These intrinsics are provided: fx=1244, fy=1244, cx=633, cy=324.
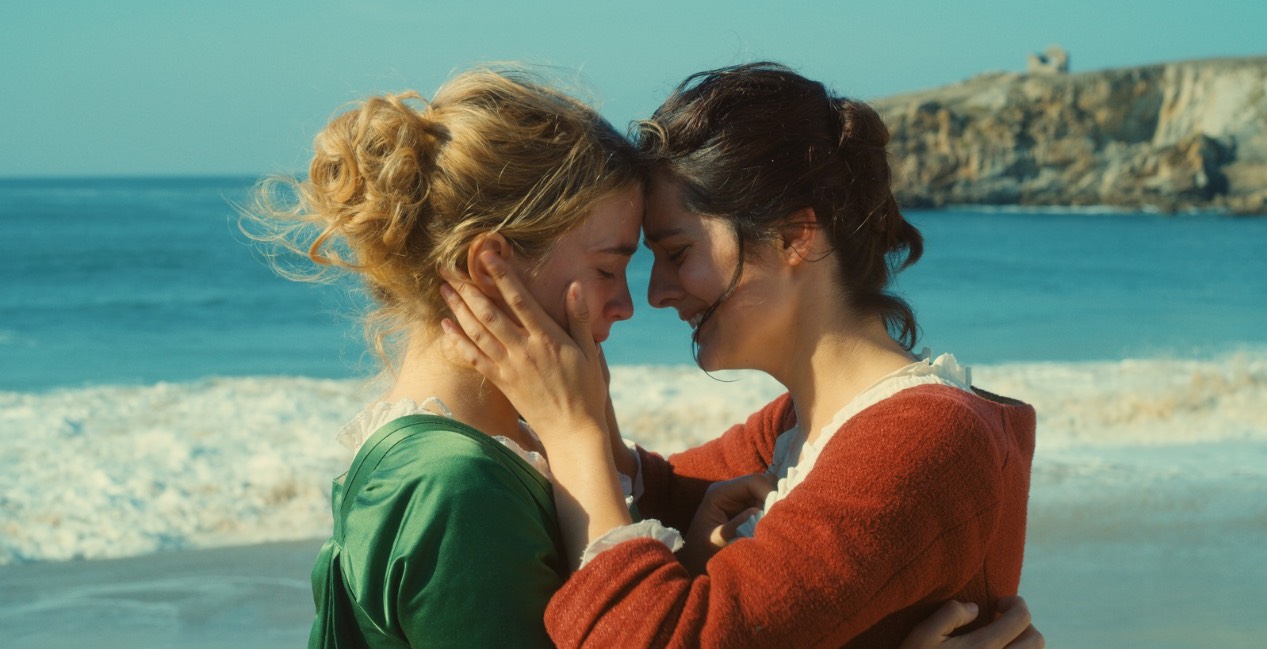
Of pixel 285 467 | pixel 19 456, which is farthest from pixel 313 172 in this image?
pixel 19 456

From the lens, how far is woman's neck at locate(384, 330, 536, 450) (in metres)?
2.42

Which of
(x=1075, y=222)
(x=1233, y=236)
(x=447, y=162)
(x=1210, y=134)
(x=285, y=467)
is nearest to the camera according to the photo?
(x=447, y=162)

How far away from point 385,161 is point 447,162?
4.6 inches

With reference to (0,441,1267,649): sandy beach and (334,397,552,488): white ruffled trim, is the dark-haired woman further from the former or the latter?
(0,441,1267,649): sandy beach

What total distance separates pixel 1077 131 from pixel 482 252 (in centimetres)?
6244

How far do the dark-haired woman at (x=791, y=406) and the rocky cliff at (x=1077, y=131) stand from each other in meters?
54.9

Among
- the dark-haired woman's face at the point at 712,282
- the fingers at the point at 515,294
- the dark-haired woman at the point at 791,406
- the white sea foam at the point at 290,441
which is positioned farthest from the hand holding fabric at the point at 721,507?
the white sea foam at the point at 290,441

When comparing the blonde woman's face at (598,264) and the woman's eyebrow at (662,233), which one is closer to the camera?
the blonde woman's face at (598,264)

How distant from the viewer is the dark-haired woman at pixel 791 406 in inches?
77.2

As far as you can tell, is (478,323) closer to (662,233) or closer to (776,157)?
(662,233)

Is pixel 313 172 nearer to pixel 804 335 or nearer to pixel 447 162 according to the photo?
pixel 447 162

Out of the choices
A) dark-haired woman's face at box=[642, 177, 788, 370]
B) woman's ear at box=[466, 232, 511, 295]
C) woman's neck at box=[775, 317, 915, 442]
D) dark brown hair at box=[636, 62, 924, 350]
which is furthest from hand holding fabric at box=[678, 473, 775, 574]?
woman's ear at box=[466, 232, 511, 295]

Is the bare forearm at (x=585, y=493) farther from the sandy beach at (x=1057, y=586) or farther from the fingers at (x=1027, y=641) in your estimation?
the sandy beach at (x=1057, y=586)

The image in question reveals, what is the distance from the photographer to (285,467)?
25.9 feet
